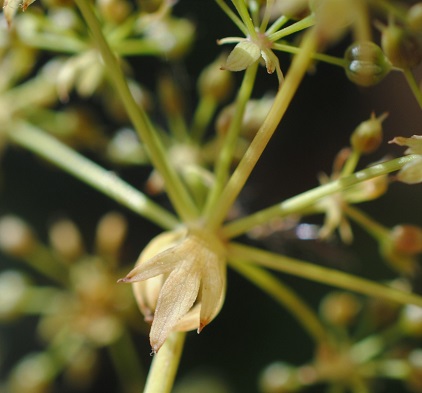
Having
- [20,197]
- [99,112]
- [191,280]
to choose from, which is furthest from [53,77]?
[191,280]

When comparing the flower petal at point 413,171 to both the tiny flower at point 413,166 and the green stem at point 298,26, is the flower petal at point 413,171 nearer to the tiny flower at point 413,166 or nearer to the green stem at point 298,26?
the tiny flower at point 413,166

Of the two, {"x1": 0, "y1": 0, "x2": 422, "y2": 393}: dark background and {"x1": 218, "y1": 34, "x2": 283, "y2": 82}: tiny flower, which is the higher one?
{"x1": 0, "y1": 0, "x2": 422, "y2": 393}: dark background

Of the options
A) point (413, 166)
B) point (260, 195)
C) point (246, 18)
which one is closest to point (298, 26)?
point (246, 18)

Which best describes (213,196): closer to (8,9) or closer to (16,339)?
(8,9)

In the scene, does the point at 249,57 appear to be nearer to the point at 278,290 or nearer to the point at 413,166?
the point at 413,166

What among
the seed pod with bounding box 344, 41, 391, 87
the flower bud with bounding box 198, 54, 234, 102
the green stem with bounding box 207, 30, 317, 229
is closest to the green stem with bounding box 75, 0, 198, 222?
the green stem with bounding box 207, 30, 317, 229

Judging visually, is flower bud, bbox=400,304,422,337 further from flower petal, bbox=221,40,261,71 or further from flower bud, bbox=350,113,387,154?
flower petal, bbox=221,40,261,71

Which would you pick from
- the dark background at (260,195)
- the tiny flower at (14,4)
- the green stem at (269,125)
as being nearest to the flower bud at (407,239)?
the green stem at (269,125)
